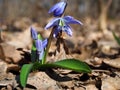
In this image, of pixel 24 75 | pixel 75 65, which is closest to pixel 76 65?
pixel 75 65

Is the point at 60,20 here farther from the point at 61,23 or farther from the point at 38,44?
the point at 38,44

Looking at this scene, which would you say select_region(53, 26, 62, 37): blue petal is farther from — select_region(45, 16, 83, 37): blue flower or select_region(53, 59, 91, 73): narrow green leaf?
select_region(53, 59, 91, 73): narrow green leaf

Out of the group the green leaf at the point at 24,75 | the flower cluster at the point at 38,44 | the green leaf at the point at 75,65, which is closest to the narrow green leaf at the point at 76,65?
the green leaf at the point at 75,65

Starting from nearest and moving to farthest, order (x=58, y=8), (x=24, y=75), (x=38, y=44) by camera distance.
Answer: (x=24, y=75) < (x=58, y=8) < (x=38, y=44)

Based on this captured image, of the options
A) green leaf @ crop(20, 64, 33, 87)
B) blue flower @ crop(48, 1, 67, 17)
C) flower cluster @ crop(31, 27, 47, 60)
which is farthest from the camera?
flower cluster @ crop(31, 27, 47, 60)

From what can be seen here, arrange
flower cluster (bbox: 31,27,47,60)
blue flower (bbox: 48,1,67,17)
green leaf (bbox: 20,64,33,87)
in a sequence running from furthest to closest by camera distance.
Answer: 1. flower cluster (bbox: 31,27,47,60)
2. blue flower (bbox: 48,1,67,17)
3. green leaf (bbox: 20,64,33,87)

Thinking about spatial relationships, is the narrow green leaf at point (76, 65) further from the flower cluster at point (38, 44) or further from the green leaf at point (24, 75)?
the flower cluster at point (38, 44)

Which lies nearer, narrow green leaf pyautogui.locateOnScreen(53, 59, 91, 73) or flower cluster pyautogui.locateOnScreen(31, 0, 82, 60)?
narrow green leaf pyautogui.locateOnScreen(53, 59, 91, 73)

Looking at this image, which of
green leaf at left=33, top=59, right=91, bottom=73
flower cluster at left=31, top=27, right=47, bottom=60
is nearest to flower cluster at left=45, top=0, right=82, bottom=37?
flower cluster at left=31, top=27, right=47, bottom=60
